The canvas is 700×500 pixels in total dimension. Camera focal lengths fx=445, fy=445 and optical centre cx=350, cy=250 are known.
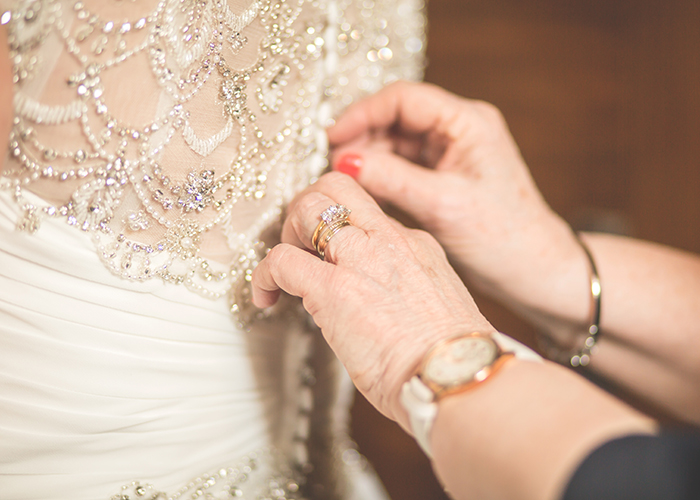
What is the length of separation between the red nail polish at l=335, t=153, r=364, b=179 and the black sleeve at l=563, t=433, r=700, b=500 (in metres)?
0.48

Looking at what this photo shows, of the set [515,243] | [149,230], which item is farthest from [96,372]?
[515,243]

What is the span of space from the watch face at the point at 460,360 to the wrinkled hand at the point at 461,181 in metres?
0.33

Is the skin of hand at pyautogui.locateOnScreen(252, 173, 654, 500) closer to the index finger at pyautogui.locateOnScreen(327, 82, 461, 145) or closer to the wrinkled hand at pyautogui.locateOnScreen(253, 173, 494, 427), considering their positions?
the wrinkled hand at pyautogui.locateOnScreen(253, 173, 494, 427)

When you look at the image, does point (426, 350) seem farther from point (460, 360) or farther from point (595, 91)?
point (595, 91)

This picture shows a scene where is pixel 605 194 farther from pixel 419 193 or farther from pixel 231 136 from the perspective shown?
pixel 231 136

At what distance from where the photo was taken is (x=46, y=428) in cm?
51

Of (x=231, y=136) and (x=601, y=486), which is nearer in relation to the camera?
(x=601, y=486)

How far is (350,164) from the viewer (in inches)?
27.3

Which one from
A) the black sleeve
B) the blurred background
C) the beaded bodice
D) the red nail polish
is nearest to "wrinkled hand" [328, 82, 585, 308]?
the red nail polish

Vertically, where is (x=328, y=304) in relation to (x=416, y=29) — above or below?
below

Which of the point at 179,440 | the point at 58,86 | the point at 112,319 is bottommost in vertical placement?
the point at 179,440

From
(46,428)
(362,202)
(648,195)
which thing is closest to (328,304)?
(362,202)

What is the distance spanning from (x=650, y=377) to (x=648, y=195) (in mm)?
1452

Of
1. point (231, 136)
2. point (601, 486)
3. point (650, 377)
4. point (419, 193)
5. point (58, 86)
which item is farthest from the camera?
point (650, 377)
